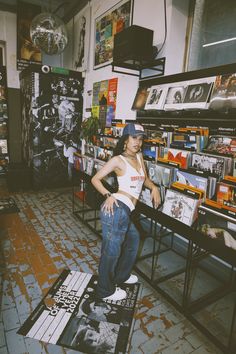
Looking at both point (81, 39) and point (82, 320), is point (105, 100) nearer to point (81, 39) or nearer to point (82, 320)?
point (81, 39)

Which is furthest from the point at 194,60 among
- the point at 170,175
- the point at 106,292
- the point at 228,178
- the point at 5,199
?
the point at 5,199

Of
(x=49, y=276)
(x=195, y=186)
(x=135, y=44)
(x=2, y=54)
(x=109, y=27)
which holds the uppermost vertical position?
(x=109, y=27)

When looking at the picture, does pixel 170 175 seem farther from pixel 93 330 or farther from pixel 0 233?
pixel 0 233

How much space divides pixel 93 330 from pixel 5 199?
142 inches

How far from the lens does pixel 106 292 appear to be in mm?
2303

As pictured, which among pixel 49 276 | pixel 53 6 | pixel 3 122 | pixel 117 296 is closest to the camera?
pixel 117 296

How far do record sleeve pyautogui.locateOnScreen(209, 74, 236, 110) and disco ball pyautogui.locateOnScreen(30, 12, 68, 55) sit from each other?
2915mm

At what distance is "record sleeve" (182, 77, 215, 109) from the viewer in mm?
2535

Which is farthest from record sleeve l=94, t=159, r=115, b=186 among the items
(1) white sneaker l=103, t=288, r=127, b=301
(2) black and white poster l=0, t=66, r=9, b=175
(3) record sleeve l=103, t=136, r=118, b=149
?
(2) black and white poster l=0, t=66, r=9, b=175

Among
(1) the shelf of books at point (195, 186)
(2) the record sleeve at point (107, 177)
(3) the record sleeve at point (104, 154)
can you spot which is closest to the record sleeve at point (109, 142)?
(3) the record sleeve at point (104, 154)

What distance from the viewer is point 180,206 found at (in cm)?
218

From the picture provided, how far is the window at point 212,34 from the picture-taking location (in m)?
2.69

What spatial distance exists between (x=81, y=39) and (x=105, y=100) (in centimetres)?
185

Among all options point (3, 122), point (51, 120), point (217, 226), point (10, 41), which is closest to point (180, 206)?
point (217, 226)
